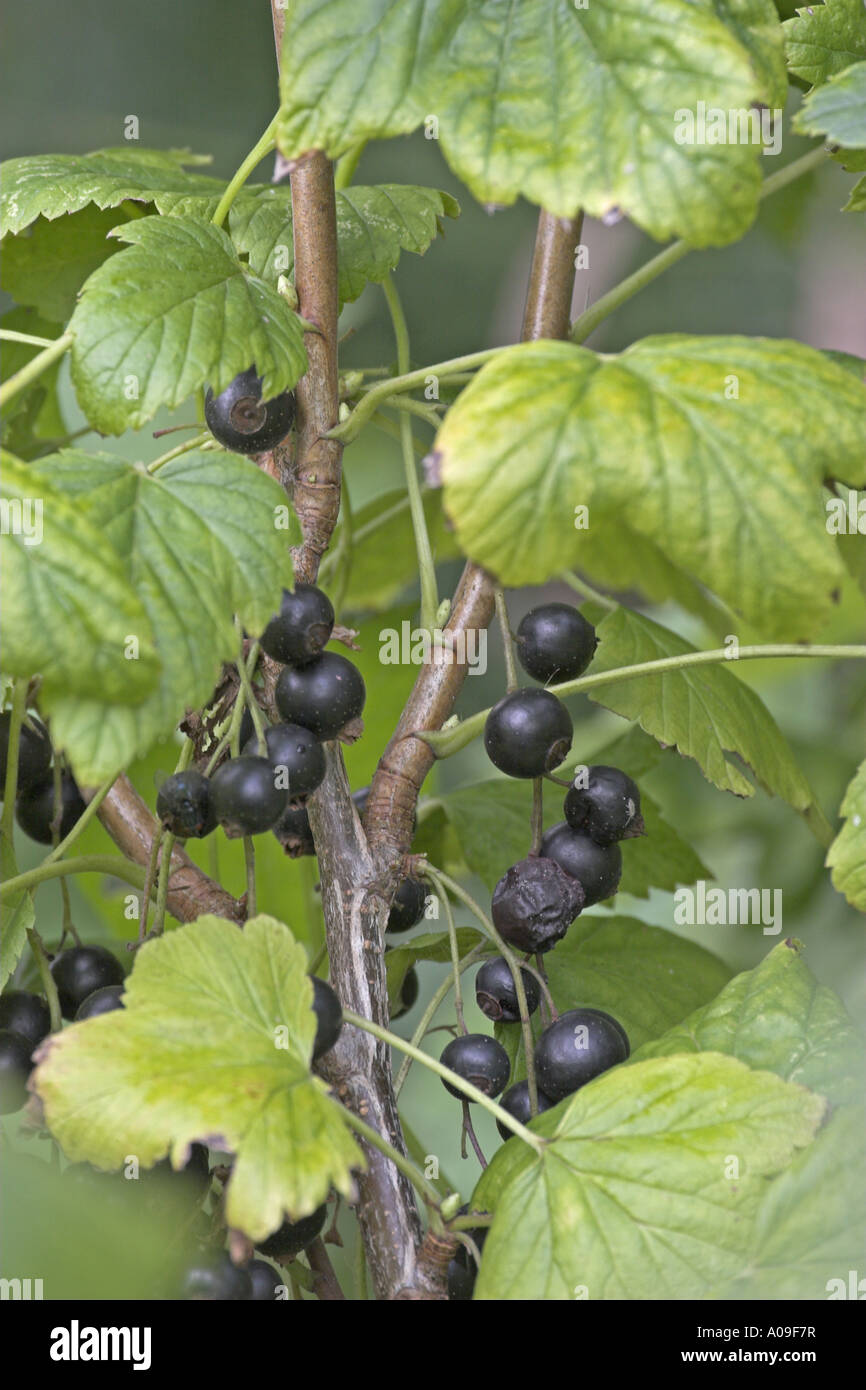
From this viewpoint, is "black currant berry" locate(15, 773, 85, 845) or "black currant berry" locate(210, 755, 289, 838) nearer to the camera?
"black currant berry" locate(210, 755, 289, 838)

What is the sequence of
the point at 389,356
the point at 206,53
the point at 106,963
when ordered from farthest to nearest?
the point at 206,53, the point at 389,356, the point at 106,963

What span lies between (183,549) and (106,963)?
0.86 ft

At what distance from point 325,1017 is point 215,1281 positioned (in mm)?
133

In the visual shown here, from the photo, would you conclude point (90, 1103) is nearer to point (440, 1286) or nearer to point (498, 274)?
point (440, 1286)

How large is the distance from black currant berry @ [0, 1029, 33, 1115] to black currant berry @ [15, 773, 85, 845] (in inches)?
5.4

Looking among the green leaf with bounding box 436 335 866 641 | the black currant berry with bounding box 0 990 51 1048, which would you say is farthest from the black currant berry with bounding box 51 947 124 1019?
the green leaf with bounding box 436 335 866 641

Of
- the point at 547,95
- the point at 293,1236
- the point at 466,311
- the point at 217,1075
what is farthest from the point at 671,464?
the point at 466,311

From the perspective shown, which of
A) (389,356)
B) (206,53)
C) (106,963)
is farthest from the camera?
(206,53)

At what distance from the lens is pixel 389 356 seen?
1.07m

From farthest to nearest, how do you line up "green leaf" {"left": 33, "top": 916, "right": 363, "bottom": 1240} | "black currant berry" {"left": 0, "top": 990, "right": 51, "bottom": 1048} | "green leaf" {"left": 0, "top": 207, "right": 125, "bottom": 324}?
"green leaf" {"left": 0, "top": 207, "right": 125, "bottom": 324}
"black currant berry" {"left": 0, "top": 990, "right": 51, "bottom": 1048}
"green leaf" {"left": 33, "top": 916, "right": 363, "bottom": 1240}

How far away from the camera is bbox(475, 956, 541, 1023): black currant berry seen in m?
0.59

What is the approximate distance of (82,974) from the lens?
2.07ft

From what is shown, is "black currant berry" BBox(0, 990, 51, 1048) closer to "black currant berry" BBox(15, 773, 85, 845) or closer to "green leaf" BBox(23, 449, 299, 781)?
"black currant berry" BBox(15, 773, 85, 845)
